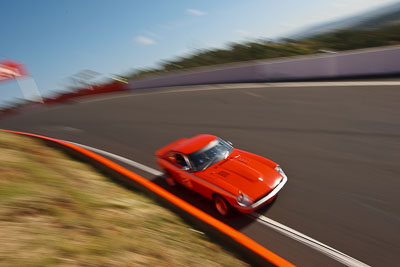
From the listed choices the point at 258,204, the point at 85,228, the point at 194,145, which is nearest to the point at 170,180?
the point at 194,145

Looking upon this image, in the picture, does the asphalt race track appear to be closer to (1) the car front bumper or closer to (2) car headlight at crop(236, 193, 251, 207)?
(1) the car front bumper

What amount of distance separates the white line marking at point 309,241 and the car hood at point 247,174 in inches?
21.7

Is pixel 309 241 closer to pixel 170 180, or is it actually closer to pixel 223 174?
pixel 223 174

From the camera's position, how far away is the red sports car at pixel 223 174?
16.7 ft

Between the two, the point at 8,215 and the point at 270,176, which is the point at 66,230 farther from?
the point at 270,176

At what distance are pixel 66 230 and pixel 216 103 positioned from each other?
1007 centimetres

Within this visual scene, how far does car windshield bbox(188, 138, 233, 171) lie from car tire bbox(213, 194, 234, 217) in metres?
0.74

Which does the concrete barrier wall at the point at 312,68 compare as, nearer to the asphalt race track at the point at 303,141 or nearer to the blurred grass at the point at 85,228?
the asphalt race track at the point at 303,141

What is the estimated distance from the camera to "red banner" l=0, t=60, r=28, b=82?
89.3ft

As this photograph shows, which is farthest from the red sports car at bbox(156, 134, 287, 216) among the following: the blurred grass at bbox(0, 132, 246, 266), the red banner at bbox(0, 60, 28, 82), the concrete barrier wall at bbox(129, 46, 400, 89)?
the red banner at bbox(0, 60, 28, 82)

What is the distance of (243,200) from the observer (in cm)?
499

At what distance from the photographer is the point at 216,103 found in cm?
1306

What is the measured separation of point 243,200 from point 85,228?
8.79ft

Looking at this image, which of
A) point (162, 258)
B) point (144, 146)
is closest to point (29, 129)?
point (144, 146)
